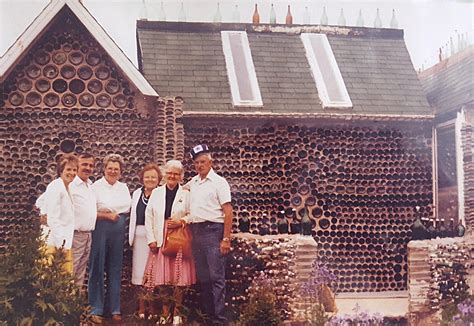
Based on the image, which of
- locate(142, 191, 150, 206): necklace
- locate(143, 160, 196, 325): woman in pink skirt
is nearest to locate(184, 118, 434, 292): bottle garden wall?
locate(143, 160, 196, 325): woman in pink skirt

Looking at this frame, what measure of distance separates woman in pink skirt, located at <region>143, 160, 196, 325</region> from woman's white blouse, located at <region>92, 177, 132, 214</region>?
0.14 meters

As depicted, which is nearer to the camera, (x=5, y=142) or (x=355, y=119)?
(x=5, y=142)

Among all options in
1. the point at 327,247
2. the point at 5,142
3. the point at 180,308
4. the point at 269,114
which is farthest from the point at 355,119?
the point at 5,142

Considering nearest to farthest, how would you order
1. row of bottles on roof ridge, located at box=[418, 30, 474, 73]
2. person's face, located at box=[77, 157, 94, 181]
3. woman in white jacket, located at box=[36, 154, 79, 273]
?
woman in white jacket, located at box=[36, 154, 79, 273] → person's face, located at box=[77, 157, 94, 181] → row of bottles on roof ridge, located at box=[418, 30, 474, 73]

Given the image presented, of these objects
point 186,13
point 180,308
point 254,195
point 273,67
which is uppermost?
point 186,13

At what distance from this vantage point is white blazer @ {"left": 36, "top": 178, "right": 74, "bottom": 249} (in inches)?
149

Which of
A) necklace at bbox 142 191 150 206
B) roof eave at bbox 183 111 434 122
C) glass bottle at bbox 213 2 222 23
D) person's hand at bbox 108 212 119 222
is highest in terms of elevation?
Answer: glass bottle at bbox 213 2 222 23

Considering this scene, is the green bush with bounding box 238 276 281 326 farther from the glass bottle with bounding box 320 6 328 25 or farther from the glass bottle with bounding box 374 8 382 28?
the glass bottle with bounding box 374 8 382 28

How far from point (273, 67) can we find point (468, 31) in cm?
125

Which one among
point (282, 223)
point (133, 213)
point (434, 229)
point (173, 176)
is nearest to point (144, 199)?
point (133, 213)

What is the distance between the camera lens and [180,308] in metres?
3.88

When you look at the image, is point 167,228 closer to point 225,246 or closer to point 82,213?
point 225,246

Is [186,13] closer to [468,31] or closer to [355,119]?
[355,119]

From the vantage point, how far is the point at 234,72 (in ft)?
13.6
